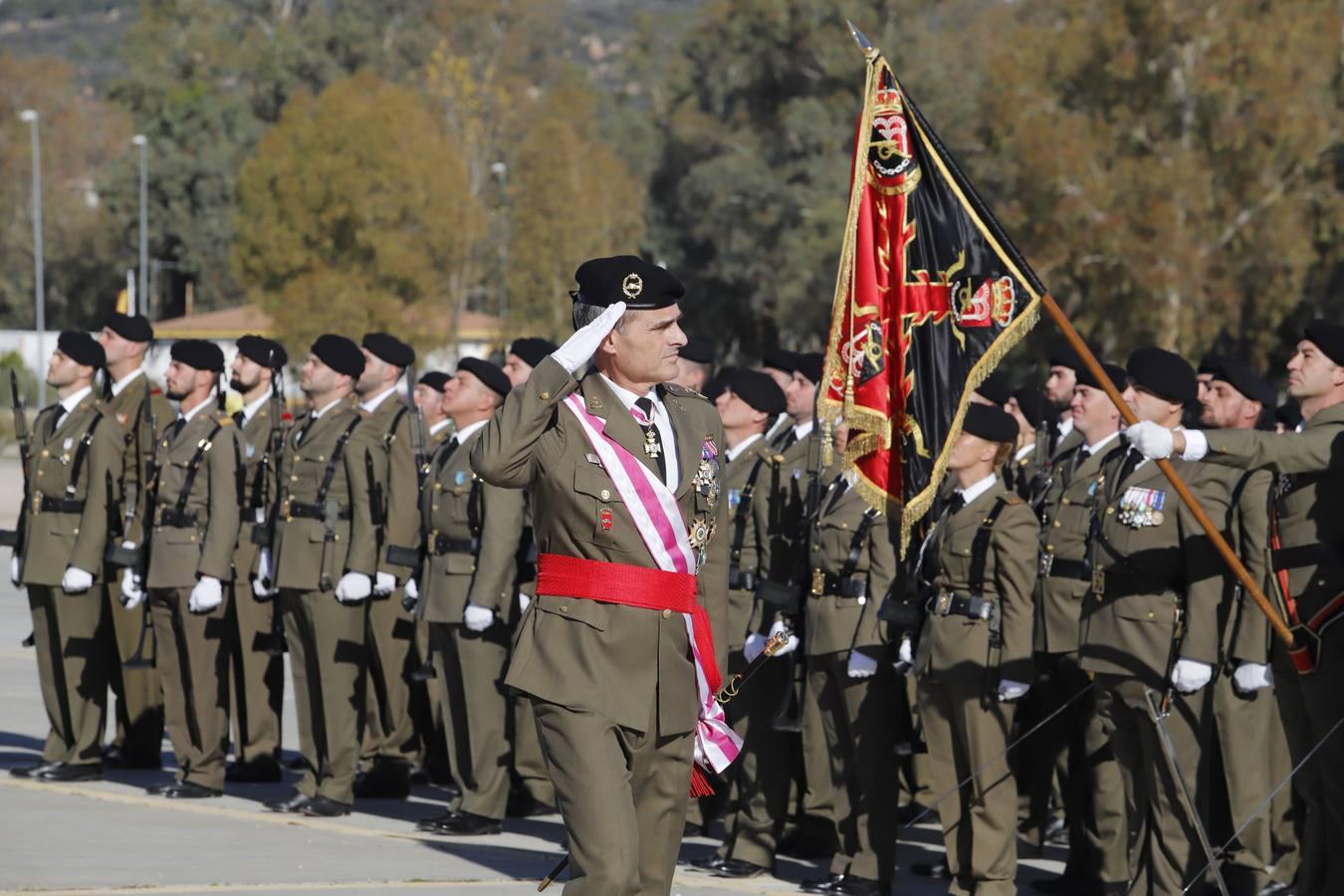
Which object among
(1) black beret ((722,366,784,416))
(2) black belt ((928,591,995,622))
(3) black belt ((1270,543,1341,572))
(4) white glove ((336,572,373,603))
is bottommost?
(4) white glove ((336,572,373,603))

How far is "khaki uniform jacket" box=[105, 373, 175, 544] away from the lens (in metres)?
10.0

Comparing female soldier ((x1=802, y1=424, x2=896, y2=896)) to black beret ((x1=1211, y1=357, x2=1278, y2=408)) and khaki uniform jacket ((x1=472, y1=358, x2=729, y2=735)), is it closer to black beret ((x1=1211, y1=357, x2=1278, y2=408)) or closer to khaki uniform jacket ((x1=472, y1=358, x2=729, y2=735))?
black beret ((x1=1211, y1=357, x2=1278, y2=408))

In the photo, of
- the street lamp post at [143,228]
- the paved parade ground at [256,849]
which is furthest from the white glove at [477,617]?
the street lamp post at [143,228]

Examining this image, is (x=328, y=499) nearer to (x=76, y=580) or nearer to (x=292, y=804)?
(x=76, y=580)

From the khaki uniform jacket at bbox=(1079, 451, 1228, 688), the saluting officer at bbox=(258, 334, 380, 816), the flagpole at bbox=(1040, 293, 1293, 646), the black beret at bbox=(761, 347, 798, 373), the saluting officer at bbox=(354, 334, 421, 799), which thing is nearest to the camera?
the flagpole at bbox=(1040, 293, 1293, 646)

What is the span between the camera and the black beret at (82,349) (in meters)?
9.94

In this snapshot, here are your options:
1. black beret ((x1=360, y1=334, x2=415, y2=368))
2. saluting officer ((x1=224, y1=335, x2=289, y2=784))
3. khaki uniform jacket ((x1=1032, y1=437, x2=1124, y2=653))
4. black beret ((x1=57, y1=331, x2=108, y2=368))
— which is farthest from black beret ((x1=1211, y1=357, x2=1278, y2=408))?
black beret ((x1=57, y1=331, x2=108, y2=368))

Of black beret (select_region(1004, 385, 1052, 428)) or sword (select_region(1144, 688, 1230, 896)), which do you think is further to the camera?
black beret (select_region(1004, 385, 1052, 428))

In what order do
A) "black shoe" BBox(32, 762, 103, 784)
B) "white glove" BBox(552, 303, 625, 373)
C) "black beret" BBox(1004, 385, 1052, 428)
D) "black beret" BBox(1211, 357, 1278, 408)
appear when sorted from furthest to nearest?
"black shoe" BBox(32, 762, 103, 784)
"black beret" BBox(1004, 385, 1052, 428)
"black beret" BBox(1211, 357, 1278, 408)
"white glove" BBox(552, 303, 625, 373)

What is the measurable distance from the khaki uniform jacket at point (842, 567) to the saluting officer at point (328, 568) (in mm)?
2129

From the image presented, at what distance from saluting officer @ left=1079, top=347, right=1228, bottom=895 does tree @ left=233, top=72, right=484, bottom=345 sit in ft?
128

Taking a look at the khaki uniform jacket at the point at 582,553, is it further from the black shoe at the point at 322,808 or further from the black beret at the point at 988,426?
the black shoe at the point at 322,808

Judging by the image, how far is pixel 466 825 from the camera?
29.4ft

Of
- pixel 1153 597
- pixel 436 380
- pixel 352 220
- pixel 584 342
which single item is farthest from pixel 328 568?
pixel 352 220
